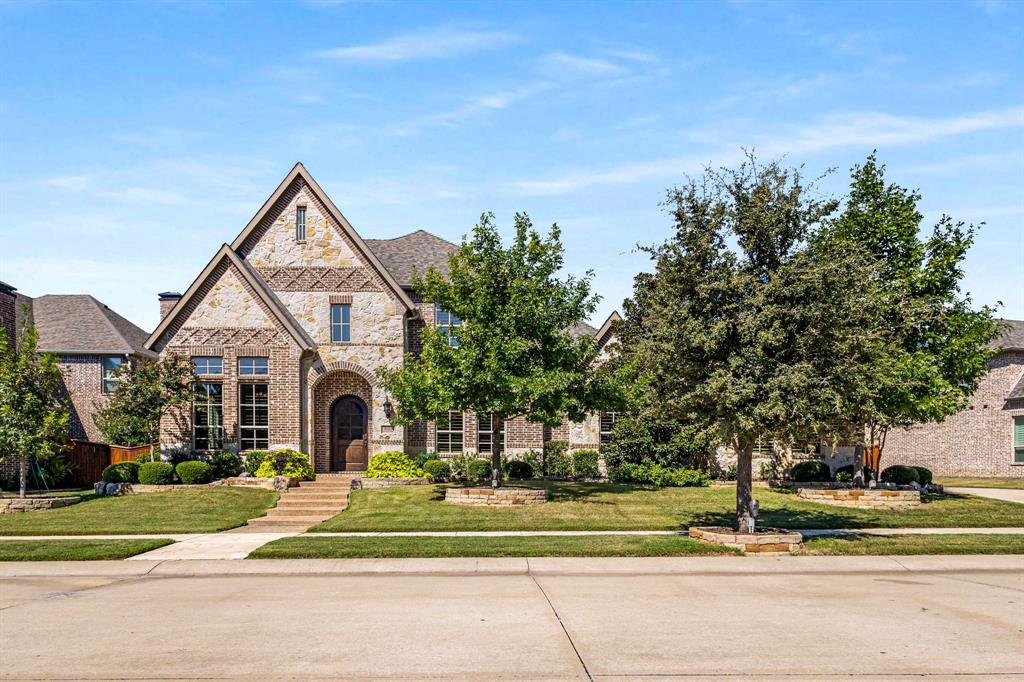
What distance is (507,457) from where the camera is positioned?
107ft

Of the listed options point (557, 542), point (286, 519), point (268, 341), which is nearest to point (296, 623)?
point (557, 542)

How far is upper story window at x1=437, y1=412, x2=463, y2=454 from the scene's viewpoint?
32.4 metres

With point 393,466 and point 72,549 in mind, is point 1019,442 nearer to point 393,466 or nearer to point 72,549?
point 393,466

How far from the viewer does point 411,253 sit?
116ft

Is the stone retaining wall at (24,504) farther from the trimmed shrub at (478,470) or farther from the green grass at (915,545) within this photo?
the green grass at (915,545)

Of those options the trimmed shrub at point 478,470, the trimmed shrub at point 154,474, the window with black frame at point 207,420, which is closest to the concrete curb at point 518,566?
the trimmed shrub at point 154,474

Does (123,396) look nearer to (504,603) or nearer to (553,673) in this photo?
(504,603)

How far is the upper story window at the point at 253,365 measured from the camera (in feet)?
96.6

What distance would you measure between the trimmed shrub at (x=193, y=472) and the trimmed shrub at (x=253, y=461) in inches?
49.1

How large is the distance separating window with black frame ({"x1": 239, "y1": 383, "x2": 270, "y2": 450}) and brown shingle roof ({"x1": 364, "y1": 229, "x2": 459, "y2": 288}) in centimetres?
688

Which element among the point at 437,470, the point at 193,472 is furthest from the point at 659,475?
the point at 193,472

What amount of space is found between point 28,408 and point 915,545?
2238cm

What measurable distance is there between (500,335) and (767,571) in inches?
437

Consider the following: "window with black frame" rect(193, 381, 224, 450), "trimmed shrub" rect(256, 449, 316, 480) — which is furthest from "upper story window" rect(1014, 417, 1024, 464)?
"window with black frame" rect(193, 381, 224, 450)
